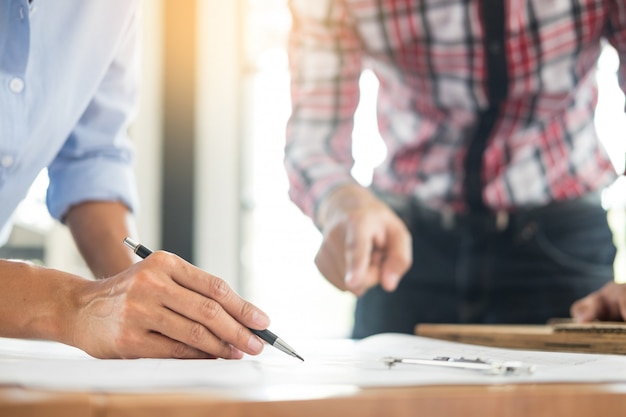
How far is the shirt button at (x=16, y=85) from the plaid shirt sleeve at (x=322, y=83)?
1.52 feet

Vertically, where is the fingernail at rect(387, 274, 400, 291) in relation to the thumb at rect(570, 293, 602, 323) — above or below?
above

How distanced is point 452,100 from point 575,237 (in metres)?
0.29

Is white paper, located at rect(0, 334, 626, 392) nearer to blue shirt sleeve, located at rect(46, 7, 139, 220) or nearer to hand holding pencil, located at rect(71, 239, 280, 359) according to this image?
hand holding pencil, located at rect(71, 239, 280, 359)

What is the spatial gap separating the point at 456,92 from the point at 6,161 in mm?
682

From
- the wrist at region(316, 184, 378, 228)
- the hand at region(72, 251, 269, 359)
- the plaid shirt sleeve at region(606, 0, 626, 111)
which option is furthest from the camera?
the plaid shirt sleeve at region(606, 0, 626, 111)

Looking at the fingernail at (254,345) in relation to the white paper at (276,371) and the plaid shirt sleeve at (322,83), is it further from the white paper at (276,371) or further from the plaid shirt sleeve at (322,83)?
the plaid shirt sleeve at (322,83)

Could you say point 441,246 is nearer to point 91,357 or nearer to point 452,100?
point 452,100

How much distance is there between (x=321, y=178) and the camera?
3.98 feet

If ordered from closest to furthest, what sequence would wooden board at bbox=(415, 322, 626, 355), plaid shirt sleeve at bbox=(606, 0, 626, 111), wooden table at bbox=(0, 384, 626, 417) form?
wooden table at bbox=(0, 384, 626, 417) < wooden board at bbox=(415, 322, 626, 355) < plaid shirt sleeve at bbox=(606, 0, 626, 111)

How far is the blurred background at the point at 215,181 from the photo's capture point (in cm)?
308

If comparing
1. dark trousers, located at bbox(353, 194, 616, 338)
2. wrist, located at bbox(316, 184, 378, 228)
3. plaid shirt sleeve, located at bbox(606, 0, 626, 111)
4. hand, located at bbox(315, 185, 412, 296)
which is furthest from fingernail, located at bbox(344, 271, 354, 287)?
plaid shirt sleeve, located at bbox(606, 0, 626, 111)

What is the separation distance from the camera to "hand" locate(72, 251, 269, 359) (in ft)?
2.28

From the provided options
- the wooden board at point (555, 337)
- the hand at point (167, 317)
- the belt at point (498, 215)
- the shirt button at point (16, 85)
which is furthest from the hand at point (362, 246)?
the shirt button at point (16, 85)

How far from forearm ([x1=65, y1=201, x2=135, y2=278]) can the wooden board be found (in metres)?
0.43
